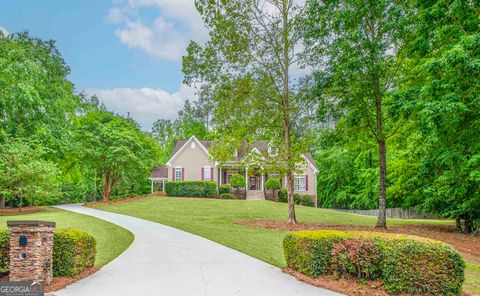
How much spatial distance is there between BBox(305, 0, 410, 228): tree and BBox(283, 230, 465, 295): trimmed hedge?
8.40 meters

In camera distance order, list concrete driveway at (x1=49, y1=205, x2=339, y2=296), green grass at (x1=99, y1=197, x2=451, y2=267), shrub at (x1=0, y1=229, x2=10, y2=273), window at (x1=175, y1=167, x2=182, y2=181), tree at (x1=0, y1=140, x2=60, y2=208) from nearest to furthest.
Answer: concrete driveway at (x1=49, y1=205, x2=339, y2=296) → shrub at (x1=0, y1=229, x2=10, y2=273) → green grass at (x1=99, y1=197, x2=451, y2=267) → tree at (x1=0, y1=140, x2=60, y2=208) → window at (x1=175, y1=167, x2=182, y2=181)

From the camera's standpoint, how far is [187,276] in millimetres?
6949

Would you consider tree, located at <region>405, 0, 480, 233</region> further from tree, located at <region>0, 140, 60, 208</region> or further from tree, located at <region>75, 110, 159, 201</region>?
tree, located at <region>75, 110, 159, 201</region>

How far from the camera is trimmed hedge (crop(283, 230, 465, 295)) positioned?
5.54 m

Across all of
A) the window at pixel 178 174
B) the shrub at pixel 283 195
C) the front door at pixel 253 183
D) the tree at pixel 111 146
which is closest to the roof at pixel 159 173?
the tree at pixel 111 146

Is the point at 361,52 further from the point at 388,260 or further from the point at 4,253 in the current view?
the point at 4,253

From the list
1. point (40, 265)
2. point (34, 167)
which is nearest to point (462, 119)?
point (40, 265)

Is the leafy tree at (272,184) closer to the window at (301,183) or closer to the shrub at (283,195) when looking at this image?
the shrub at (283,195)

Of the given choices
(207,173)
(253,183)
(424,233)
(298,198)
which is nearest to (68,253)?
(424,233)

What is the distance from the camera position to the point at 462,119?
1105 centimetres

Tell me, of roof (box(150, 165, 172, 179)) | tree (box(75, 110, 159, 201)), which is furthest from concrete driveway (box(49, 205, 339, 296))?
roof (box(150, 165, 172, 179))

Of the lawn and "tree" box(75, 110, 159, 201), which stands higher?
"tree" box(75, 110, 159, 201)

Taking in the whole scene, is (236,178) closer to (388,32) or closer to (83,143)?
(83,143)

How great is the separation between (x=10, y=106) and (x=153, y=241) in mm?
15419
